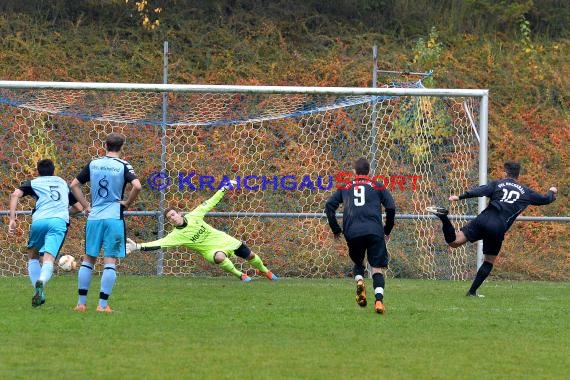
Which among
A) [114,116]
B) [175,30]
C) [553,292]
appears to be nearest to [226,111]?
[114,116]

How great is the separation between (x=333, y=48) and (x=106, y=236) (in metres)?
13.3

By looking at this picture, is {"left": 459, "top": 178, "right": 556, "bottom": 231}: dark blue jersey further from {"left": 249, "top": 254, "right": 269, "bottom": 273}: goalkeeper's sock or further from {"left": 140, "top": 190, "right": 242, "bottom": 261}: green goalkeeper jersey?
{"left": 140, "top": 190, "right": 242, "bottom": 261}: green goalkeeper jersey

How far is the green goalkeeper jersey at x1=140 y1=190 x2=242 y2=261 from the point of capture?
15938 millimetres

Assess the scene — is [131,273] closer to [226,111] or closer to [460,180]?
[226,111]

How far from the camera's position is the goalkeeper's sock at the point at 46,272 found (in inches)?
456

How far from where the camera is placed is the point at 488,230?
13977mm

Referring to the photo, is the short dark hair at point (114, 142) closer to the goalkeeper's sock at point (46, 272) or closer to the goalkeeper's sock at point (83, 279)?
the goalkeeper's sock at point (83, 279)

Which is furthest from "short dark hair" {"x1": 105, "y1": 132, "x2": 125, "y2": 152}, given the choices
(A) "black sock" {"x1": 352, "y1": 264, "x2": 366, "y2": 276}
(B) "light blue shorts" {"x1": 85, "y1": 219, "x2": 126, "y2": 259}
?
(A) "black sock" {"x1": 352, "y1": 264, "x2": 366, "y2": 276}

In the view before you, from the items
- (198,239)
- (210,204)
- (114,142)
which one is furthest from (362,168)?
(198,239)

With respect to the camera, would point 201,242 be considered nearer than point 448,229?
No

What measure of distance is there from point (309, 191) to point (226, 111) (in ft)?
7.34

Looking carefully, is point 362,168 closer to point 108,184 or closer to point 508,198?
point 108,184

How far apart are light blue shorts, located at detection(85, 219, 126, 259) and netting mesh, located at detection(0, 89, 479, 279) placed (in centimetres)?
610

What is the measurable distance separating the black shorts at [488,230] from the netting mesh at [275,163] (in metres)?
3.62
